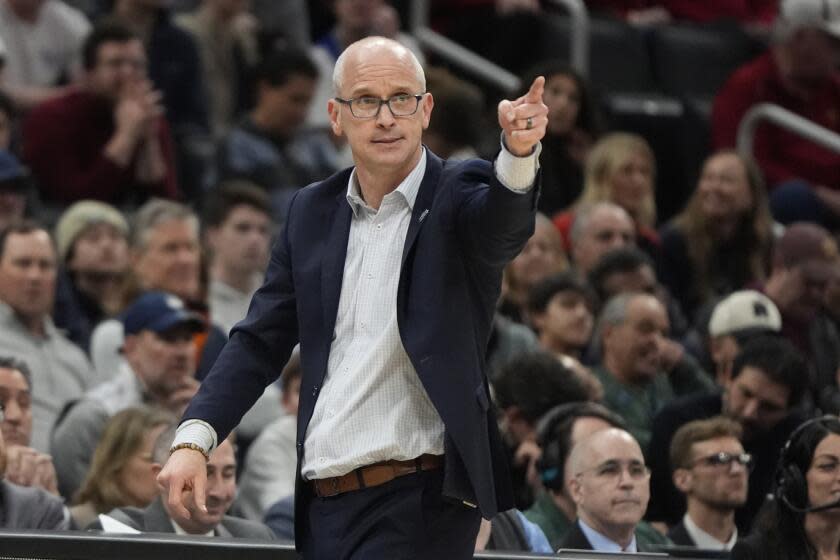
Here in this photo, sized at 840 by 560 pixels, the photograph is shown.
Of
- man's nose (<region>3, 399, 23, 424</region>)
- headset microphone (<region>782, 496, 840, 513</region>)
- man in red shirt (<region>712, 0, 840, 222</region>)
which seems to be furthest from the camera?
man in red shirt (<region>712, 0, 840, 222</region>)

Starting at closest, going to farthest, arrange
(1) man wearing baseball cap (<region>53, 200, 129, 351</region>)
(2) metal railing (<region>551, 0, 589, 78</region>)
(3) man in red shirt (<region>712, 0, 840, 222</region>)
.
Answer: (1) man wearing baseball cap (<region>53, 200, 129, 351</region>)
(3) man in red shirt (<region>712, 0, 840, 222</region>)
(2) metal railing (<region>551, 0, 589, 78</region>)

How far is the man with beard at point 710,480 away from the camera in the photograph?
18.1 feet

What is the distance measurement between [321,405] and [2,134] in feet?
15.0

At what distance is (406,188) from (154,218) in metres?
4.10

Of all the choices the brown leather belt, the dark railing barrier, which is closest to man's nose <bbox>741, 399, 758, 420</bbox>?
the dark railing barrier

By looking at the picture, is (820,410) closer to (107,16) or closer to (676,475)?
(676,475)

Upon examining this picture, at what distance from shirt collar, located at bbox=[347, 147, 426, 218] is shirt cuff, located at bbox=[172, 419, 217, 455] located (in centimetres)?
45

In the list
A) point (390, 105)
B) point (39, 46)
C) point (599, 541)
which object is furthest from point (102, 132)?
point (390, 105)

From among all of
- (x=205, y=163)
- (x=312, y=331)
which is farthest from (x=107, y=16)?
(x=312, y=331)

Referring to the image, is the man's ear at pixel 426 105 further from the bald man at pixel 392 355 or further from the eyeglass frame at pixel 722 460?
the eyeglass frame at pixel 722 460

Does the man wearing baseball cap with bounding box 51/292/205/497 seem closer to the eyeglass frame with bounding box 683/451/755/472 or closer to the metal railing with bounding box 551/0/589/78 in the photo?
the eyeglass frame with bounding box 683/451/755/472

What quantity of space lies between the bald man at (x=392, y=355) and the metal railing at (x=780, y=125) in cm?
584

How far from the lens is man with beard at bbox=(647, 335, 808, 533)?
6.08 m

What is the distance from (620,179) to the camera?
27.1 feet
